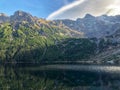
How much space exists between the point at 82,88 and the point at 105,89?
10877 millimetres

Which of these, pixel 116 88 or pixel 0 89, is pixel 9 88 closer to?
pixel 0 89

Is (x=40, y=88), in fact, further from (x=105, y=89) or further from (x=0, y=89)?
(x=105, y=89)

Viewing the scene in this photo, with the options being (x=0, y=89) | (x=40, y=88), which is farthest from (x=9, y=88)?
(x=40, y=88)

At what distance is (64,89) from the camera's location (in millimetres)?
118688

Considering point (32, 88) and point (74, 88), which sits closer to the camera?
point (32, 88)

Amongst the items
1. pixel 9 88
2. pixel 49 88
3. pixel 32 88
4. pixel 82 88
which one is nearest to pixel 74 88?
pixel 82 88

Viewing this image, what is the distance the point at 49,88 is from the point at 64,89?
693cm

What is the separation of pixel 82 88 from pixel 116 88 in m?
16.6

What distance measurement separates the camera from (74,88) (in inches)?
4931

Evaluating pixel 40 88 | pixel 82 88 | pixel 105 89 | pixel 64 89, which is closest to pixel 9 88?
pixel 40 88

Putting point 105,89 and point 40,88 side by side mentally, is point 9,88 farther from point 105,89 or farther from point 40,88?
point 105,89

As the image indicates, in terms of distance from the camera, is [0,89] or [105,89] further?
[105,89]

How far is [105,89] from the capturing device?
121 metres

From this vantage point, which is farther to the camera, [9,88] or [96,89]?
[96,89]
